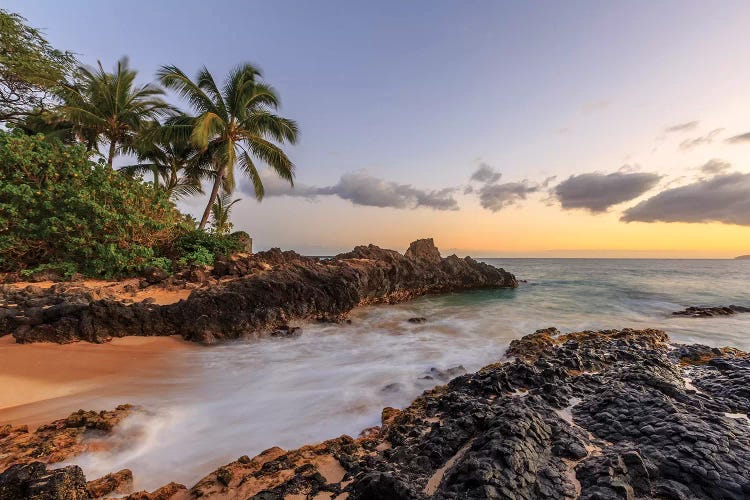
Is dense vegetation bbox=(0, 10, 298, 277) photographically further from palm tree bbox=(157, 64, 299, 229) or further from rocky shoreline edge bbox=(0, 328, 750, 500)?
rocky shoreline edge bbox=(0, 328, 750, 500)

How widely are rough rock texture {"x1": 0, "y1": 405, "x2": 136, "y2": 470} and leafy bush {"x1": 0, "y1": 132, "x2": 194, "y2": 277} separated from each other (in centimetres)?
759

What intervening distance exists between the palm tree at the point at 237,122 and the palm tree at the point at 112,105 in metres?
3.25

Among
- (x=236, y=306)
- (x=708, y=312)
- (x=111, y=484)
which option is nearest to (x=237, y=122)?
(x=236, y=306)

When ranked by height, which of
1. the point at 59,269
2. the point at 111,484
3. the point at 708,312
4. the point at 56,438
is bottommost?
the point at 708,312

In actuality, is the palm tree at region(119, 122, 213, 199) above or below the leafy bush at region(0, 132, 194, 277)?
above

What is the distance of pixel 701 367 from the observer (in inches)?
220

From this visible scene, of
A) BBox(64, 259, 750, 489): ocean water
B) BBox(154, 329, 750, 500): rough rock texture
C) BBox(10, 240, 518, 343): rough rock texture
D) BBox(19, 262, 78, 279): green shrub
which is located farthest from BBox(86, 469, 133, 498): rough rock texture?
BBox(19, 262, 78, 279): green shrub

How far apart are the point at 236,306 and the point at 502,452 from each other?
7.75m

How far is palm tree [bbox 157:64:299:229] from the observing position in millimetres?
15289

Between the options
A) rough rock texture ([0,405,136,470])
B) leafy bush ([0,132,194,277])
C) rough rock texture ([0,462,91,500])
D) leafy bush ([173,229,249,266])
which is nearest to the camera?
rough rock texture ([0,462,91,500])

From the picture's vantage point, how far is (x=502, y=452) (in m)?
2.42

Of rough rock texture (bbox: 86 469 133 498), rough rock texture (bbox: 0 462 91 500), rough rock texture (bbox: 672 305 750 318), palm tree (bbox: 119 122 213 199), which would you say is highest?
palm tree (bbox: 119 122 213 199)

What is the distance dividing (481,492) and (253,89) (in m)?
18.6

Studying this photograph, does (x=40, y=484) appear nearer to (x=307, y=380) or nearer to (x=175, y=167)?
(x=307, y=380)
